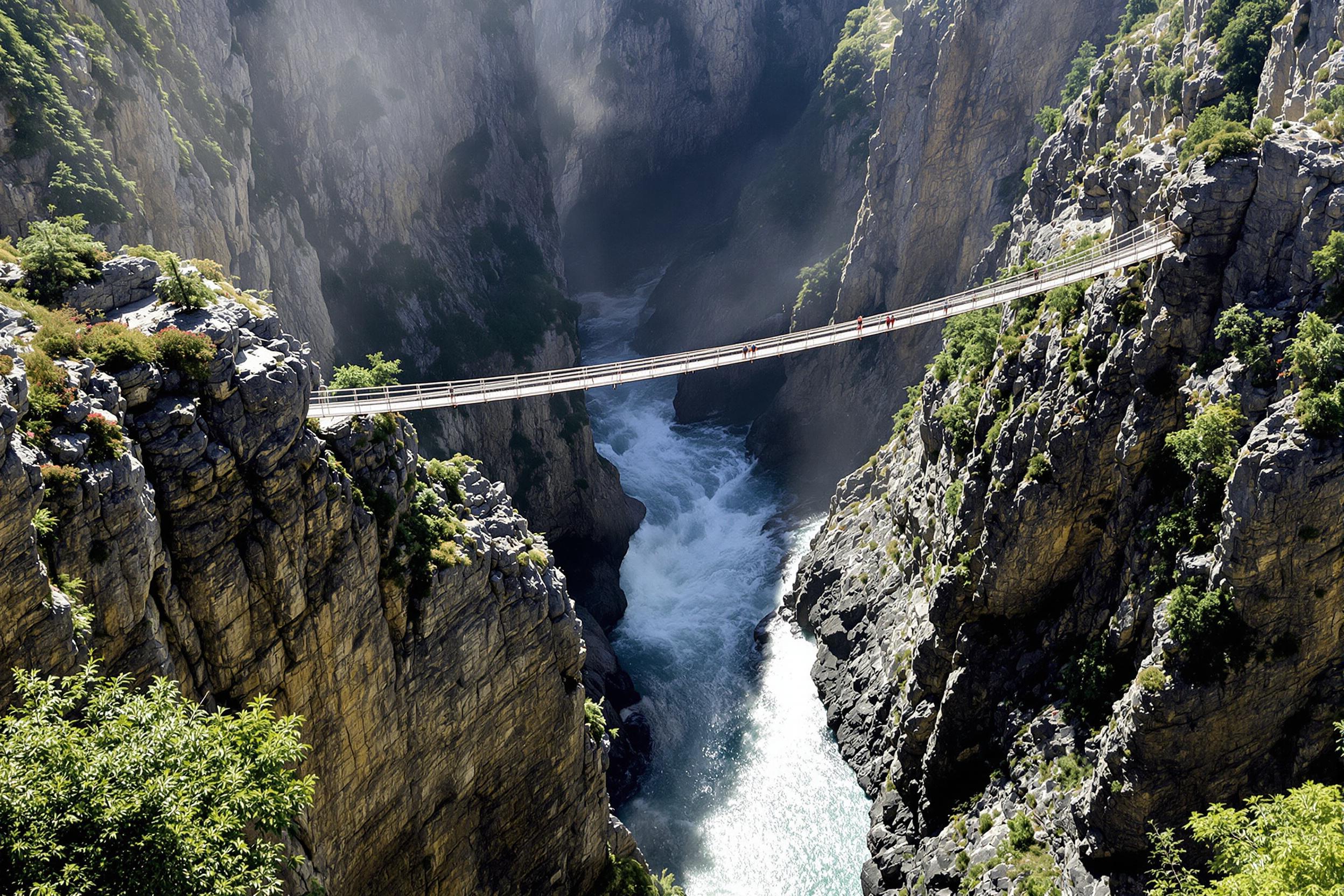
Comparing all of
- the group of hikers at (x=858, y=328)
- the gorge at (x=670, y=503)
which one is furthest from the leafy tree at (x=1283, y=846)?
the group of hikers at (x=858, y=328)

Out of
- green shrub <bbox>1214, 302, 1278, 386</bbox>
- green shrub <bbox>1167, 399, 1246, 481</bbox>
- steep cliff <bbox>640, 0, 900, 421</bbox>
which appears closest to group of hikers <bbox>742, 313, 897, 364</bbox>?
green shrub <bbox>1167, 399, 1246, 481</bbox>

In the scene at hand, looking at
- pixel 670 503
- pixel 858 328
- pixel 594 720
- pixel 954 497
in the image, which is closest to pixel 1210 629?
pixel 954 497

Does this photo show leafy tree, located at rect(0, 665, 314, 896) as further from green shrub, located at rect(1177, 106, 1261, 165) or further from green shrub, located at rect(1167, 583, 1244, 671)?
green shrub, located at rect(1177, 106, 1261, 165)

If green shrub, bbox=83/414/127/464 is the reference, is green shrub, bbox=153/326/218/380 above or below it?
above

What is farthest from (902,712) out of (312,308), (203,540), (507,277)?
(507,277)

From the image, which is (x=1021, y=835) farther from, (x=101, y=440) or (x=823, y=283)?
(x=823, y=283)
